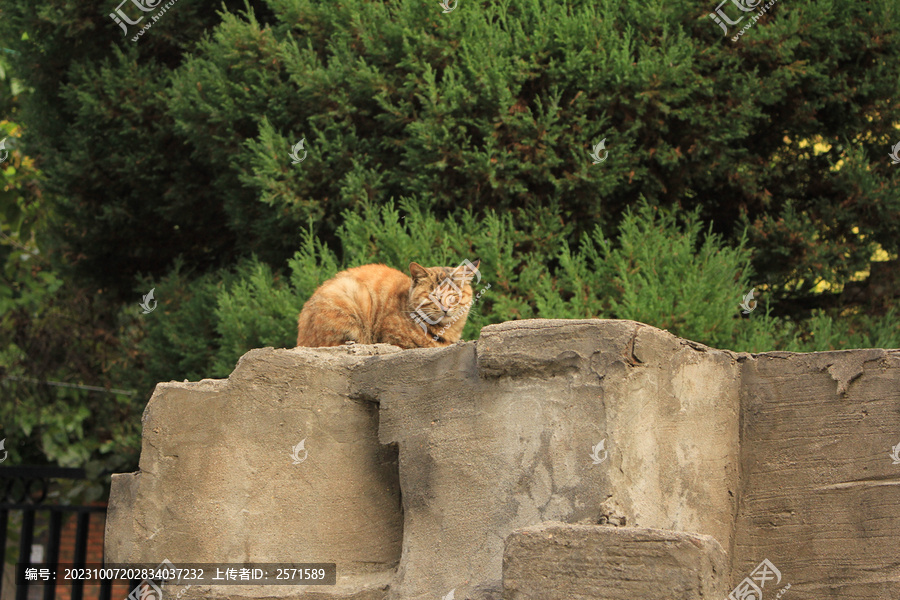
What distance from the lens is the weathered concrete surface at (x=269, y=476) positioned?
364cm

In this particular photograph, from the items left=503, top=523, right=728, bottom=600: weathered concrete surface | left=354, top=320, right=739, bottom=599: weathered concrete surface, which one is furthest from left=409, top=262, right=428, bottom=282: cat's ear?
left=503, top=523, right=728, bottom=600: weathered concrete surface

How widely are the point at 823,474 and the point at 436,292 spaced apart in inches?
84.9

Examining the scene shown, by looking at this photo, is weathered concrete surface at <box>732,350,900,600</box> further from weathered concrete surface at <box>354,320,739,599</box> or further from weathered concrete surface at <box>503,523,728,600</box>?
weathered concrete surface at <box>503,523,728,600</box>

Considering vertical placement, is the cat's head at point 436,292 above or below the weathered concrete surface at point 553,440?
above

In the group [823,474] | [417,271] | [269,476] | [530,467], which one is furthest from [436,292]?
[823,474]

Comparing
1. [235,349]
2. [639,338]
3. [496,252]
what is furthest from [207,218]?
[639,338]

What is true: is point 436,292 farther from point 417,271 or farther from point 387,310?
point 387,310

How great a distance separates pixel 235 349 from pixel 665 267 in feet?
9.69

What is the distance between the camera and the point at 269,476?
12.1ft

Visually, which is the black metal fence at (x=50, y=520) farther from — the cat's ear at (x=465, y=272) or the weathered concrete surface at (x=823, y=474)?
the weathered concrete surface at (x=823, y=474)

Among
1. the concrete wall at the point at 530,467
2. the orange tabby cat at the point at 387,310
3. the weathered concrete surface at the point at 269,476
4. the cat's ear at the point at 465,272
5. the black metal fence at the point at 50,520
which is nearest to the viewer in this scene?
the concrete wall at the point at 530,467

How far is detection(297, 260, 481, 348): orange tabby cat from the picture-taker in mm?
4520

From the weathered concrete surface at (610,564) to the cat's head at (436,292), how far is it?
6.63 ft

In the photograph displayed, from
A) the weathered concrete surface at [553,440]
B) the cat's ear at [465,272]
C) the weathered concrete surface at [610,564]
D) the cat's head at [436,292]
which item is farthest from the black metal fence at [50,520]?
the weathered concrete surface at [610,564]
